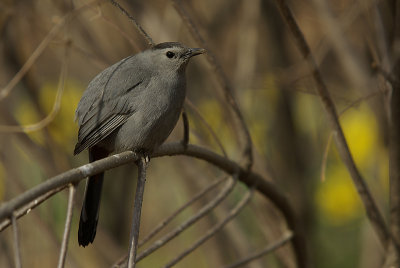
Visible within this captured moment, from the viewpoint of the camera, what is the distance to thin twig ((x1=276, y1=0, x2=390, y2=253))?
7.92 feet

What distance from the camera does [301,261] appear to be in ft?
10.8

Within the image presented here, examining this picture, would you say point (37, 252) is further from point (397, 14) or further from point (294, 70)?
point (397, 14)

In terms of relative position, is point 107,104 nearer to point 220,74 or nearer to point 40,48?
point 40,48

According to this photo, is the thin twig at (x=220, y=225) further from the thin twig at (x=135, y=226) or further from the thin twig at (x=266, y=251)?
the thin twig at (x=135, y=226)

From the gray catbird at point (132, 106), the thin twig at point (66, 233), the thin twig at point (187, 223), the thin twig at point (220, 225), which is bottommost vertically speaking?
the thin twig at point (220, 225)

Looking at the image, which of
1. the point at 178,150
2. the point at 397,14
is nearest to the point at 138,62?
the point at 178,150

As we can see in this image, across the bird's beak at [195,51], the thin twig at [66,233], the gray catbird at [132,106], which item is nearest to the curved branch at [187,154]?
the thin twig at [66,233]

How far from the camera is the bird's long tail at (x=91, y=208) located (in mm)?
2592

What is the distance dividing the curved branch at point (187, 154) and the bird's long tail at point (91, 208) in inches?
16.9

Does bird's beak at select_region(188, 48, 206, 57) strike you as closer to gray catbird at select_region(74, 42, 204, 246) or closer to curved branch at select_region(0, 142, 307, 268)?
gray catbird at select_region(74, 42, 204, 246)

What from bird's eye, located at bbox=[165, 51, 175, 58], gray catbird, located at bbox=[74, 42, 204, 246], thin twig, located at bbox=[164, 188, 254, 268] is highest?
bird's eye, located at bbox=[165, 51, 175, 58]

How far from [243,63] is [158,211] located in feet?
7.89

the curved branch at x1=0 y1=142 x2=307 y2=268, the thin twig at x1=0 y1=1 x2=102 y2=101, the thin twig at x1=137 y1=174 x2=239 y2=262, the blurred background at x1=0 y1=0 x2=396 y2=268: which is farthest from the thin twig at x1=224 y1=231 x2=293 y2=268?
the thin twig at x1=0 y1=1 x2=102 y2=101

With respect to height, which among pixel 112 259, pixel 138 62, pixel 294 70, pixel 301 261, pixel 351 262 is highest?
pixel 138 62
